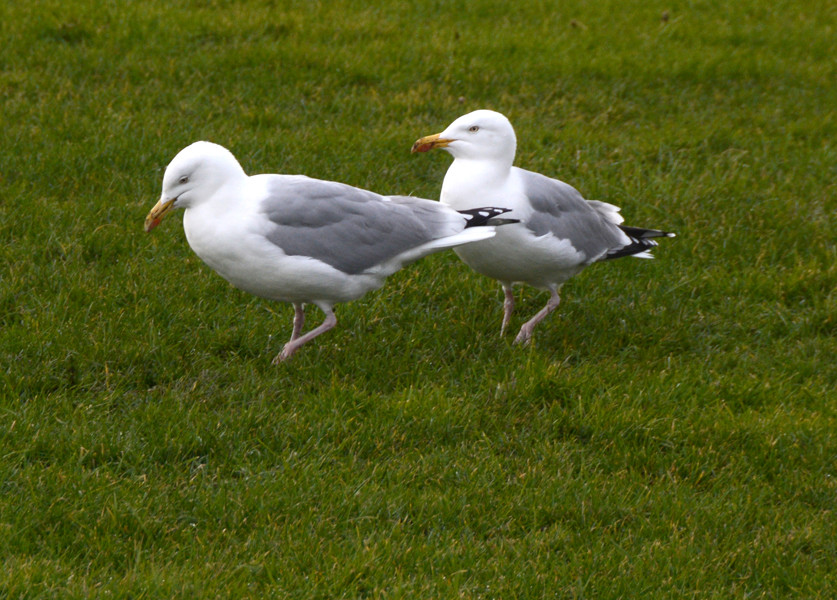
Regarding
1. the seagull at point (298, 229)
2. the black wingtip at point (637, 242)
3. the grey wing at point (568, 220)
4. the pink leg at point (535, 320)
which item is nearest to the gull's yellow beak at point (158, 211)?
the seagull at point (298, 229)

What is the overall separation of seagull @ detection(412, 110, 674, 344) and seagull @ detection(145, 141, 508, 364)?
221 millimetres

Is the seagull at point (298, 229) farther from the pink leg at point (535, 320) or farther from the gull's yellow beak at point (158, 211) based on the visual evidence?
the pink leg at point (535, 320)

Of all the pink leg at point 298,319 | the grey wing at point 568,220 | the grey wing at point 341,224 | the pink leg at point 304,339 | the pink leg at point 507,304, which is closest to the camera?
the grey wing at point 341,224

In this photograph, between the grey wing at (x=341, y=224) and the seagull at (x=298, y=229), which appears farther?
the grey wing at (x=341, y=224)

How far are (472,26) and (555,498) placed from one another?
694 cm

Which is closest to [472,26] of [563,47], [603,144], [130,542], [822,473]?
[563,47]

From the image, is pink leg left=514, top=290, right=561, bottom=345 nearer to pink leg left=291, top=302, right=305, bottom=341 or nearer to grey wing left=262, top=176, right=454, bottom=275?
grey wing left=262, top=176, right=454, bottom=275

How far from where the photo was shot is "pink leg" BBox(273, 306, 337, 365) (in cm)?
535

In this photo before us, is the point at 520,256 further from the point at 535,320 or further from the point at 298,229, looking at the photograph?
the point at 298,229

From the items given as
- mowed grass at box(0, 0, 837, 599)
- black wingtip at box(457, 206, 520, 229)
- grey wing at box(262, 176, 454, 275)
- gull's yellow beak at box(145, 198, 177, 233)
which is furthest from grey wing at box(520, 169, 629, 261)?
gull's yellow beak at box(145, 198, 177, 233)

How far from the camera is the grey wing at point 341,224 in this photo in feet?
16.8

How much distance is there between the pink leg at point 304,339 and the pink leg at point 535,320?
109 centimetres

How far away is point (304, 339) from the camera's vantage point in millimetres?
5363

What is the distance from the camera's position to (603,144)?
8.35 metres
